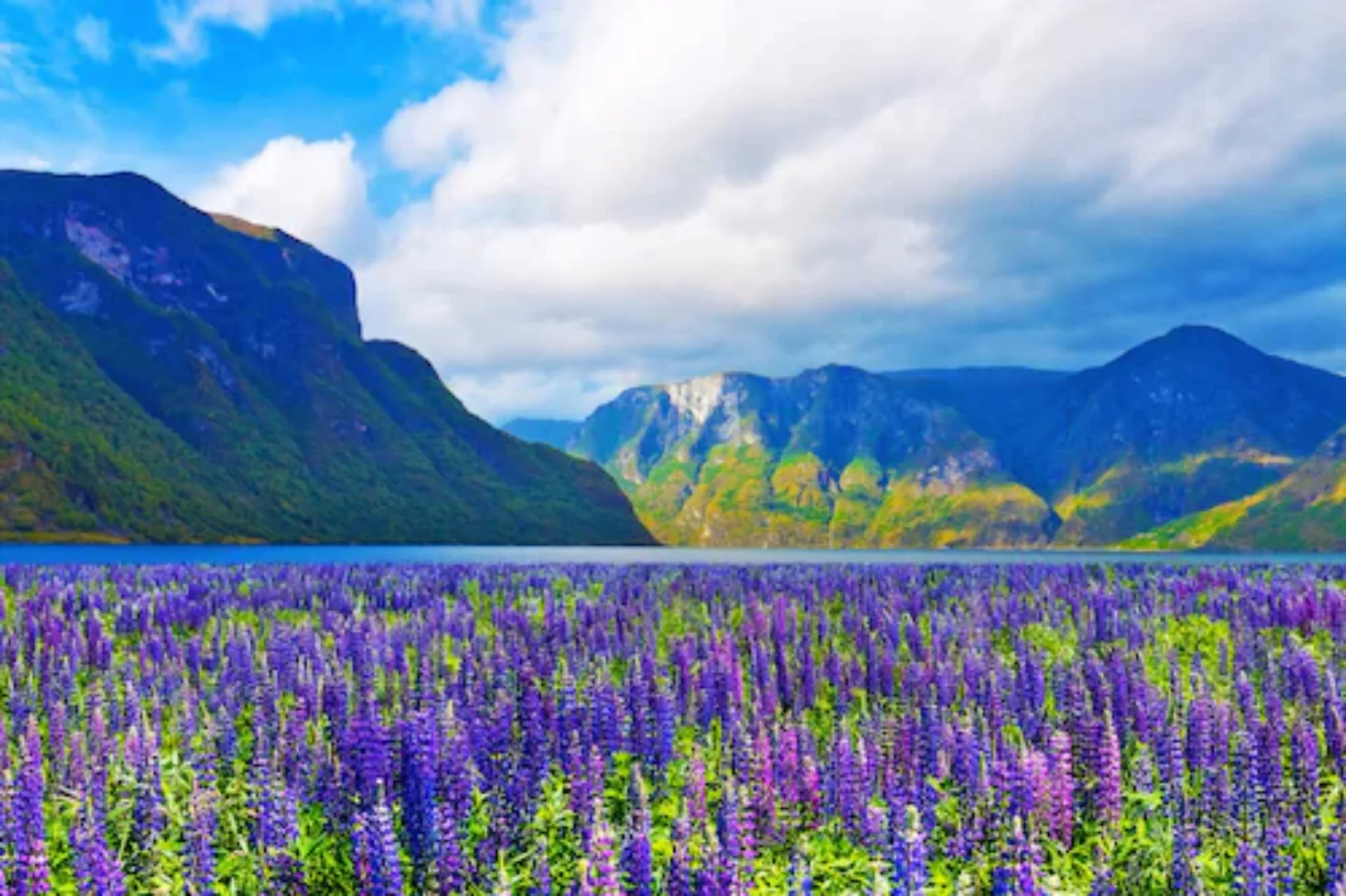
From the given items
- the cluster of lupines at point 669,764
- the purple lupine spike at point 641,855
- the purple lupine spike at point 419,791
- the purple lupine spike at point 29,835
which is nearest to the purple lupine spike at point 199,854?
the cluster of lupines at point 669,764

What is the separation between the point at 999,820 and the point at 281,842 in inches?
219

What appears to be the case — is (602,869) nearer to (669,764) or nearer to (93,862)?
(93,862)

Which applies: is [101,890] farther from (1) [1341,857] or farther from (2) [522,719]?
(1) [1341,857]

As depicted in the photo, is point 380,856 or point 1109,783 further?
point 1109,783

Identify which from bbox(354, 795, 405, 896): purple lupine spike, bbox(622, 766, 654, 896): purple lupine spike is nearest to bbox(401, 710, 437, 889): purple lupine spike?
bbox(354, 795, 405, 896): purple lupine spike

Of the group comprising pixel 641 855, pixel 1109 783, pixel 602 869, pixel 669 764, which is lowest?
pixel 669 764

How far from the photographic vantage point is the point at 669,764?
1098cm

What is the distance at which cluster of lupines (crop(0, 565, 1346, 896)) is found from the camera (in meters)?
6.65

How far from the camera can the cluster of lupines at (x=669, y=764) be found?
6.65m

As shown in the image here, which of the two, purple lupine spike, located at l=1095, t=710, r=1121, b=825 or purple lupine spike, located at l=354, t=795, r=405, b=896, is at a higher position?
purple lupine spike, located at l=354, t=795, r=405, b=896

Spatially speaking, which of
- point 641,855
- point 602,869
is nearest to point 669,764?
point 641,855

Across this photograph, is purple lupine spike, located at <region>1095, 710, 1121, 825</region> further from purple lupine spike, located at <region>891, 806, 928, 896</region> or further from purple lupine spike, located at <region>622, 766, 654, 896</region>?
purple lupine spike, located at <region>622, 766, 654, 896</region>

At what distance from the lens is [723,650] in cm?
1653

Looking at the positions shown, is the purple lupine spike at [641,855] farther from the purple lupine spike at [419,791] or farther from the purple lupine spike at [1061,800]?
the purple lupine spike at [1061,800]
